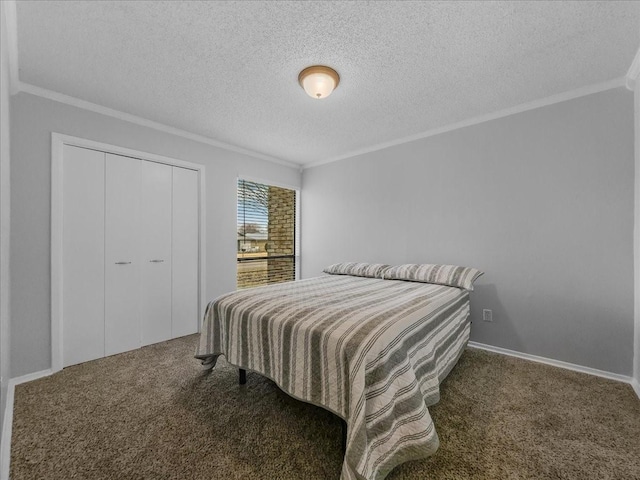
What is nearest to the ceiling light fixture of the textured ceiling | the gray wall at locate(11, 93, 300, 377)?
the textured ceiling

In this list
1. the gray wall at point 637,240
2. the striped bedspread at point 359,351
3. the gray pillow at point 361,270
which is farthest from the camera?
the gray pillow at point 361,270

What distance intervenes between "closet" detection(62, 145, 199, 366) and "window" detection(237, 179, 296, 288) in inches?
30.8

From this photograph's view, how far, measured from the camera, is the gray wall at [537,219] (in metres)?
2.24

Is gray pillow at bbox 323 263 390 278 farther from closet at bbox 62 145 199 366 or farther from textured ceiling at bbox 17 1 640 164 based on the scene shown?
closet at bbox 62 145 199 366

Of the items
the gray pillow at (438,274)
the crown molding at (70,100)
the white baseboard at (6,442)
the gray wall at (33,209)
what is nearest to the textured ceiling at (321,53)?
the crown molding at (70,100)

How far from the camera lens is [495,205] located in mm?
2789

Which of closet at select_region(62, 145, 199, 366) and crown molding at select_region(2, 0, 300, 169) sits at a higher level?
crown molding at select_region(2, 0, 300, 169)

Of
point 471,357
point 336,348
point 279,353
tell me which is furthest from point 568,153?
point 279,353

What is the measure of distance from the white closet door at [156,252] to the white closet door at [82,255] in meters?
0.37

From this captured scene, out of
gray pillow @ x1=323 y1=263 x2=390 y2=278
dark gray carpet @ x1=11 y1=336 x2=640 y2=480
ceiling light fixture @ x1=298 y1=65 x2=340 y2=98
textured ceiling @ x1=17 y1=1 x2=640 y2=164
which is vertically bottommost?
dark gray carpet @ x1=11 y1=336 x2=640 y2=480

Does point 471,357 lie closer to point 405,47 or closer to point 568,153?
point 568,153

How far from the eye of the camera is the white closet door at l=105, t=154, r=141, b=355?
2691 millimetres

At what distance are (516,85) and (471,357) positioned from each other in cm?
246

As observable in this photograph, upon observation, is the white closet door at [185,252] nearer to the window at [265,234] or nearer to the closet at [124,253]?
the closet at [124,253]
